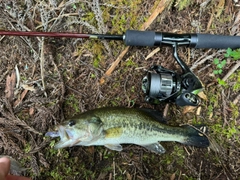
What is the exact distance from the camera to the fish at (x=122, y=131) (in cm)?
277

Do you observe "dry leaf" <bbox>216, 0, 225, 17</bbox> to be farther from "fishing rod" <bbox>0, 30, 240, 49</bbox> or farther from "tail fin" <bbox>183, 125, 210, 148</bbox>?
"tail fin" <bbox>183, 125, 210, 148</bbox>

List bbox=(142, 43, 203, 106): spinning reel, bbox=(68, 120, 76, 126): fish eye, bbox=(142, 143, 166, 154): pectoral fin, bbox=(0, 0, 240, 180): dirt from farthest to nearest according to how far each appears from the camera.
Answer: bbox=(0, 0, 240, 180): dirt
bbox=(142, 143, 166, 154): pectoral fin
bbox=(142, 43, 203, 106): spinning reel
bbox=(68, 120, 76, 126): fish eye

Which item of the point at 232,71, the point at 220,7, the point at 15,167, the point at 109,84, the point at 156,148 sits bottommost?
the point at 15,167

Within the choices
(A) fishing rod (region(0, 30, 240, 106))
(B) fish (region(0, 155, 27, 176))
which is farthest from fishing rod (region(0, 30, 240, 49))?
(B) fish (region(0, 155, 27, 176))

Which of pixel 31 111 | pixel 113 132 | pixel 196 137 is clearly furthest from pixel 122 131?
pixel 31 111

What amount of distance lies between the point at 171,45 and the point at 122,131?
1040mm

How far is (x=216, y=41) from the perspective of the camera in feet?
9.91

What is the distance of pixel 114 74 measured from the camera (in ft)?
10.9

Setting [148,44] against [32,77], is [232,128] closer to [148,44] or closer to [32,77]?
[148,44]

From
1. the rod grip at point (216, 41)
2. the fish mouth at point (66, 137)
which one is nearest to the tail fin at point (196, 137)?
the rod grip at point (216, 41)

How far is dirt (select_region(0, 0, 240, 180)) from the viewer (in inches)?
128

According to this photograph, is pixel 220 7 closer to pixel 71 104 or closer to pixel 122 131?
pixel 122 131

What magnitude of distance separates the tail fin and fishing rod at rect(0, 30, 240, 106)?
37 centimetres

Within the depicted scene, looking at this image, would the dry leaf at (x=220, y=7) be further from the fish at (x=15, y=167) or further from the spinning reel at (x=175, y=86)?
the fish at (x=15, y=167)
